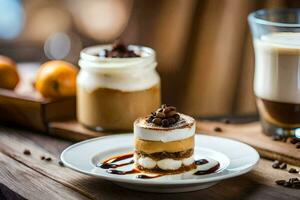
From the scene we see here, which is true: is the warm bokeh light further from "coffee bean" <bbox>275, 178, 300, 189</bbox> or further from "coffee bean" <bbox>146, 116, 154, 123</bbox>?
"coffee bean" <bbox>275, 178, 300, 189</bbox>

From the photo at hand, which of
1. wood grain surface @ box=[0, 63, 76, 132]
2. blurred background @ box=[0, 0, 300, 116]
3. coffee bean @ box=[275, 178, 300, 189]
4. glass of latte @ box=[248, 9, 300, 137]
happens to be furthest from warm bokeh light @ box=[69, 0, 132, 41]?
coffee bean @ box=[275, 178, 300, 189]

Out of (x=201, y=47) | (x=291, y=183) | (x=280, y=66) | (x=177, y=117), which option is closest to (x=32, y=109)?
(x=177, y=117)

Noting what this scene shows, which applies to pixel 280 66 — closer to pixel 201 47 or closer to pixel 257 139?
pixel 257 139

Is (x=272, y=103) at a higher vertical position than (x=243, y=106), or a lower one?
higher

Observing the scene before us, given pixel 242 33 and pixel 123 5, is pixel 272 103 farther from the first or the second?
pixel 123 5

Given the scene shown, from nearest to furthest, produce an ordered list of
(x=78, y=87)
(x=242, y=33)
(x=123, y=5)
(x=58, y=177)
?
(x=58, y=177) → (x=78, y=87) → (x=242, y=33) → (x=123, y=5)

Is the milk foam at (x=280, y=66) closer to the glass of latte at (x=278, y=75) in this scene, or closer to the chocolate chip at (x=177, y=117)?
the glass of latte at (x=278, y=75)

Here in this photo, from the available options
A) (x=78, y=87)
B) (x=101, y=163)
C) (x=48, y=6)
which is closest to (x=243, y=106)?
(x=48, y=6)
